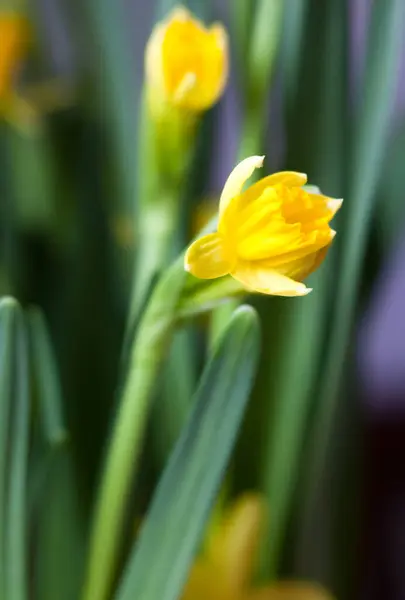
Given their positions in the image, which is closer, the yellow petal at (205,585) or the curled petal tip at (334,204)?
the curled petal tip at (334,204)

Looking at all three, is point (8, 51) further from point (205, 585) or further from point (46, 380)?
point (205, 585)

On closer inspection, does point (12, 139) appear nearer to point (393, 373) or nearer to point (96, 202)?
point (96, 202)

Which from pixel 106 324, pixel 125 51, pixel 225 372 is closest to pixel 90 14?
pixel 125 51

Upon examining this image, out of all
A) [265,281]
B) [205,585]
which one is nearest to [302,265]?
[265,281]

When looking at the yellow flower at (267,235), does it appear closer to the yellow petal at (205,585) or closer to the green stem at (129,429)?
the green stem at (129,429)

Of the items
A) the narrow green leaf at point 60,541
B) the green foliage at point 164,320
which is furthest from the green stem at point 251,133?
the narrow green leaf at point 60,541

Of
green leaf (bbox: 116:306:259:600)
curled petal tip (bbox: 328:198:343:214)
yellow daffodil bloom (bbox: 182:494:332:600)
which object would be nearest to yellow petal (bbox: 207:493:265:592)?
yellow daffodil bloom (bbox: 182:494:332:600)
